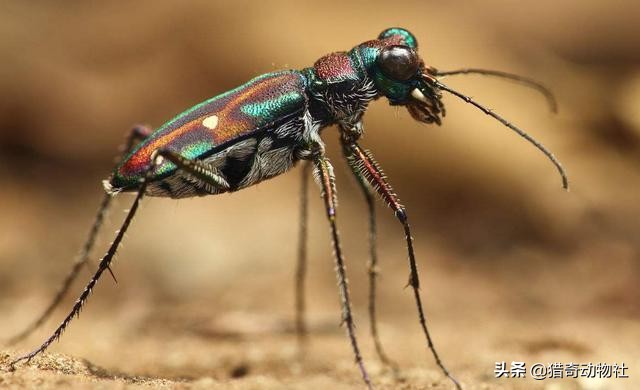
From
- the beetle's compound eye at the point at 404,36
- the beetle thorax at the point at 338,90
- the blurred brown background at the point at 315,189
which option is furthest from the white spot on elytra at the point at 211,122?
the blurred brown background at the point at 315,189

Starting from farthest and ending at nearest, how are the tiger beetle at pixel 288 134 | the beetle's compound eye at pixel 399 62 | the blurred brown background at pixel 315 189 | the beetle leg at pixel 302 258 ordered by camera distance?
the blurred brown background at pixel 315 189, the beetle leg at pixel 302 258, the beetle's compound eye at pixel 399 62, the tiger beetle at pixel 288 134

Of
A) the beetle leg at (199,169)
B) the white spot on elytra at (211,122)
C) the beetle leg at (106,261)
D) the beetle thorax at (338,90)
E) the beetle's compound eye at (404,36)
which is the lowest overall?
the beetle leg at (106,261)

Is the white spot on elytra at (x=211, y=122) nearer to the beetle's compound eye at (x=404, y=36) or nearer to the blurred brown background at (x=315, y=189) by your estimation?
the beetle's compound eye at (x=404, y=36)

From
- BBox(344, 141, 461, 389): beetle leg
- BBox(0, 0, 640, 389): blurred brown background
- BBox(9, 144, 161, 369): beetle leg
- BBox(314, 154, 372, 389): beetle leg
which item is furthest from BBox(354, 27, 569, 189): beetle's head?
BBox(0, 0, 640, 389): blurred brown background

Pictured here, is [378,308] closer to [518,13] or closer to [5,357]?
[5,357]

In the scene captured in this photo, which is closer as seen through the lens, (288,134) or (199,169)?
(199,169)

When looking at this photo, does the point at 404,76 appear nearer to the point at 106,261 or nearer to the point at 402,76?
the point at 402,76

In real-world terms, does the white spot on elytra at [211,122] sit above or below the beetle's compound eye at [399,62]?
below

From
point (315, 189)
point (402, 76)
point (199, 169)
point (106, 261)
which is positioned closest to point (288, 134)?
point (199, 169)
